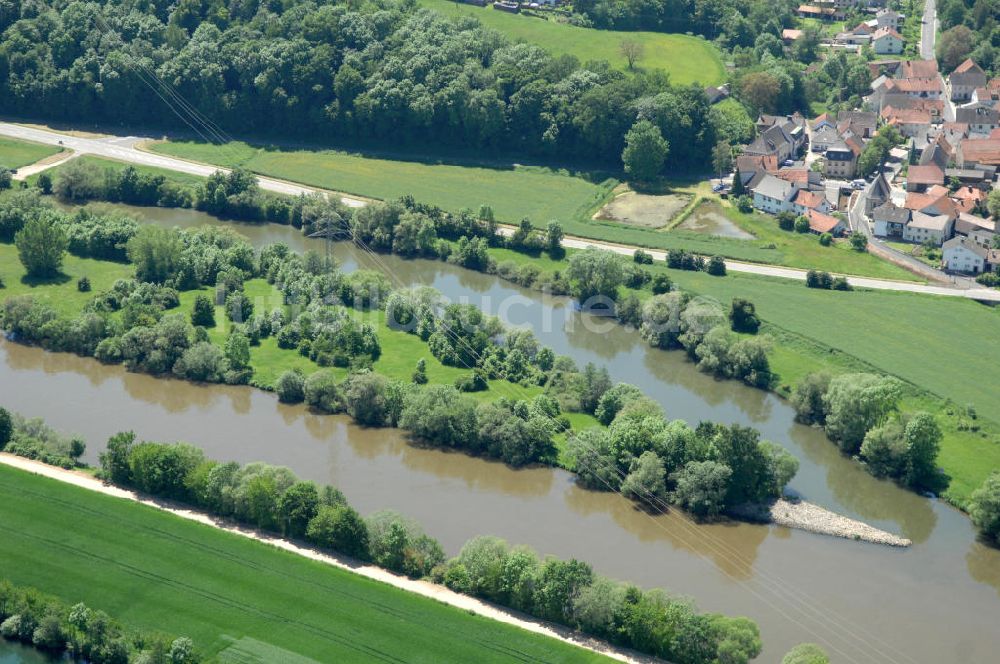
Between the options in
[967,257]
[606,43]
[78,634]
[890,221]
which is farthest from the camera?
[606,43]

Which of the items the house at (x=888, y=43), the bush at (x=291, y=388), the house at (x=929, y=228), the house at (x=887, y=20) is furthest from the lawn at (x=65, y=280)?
the house at (x=887, y=20)

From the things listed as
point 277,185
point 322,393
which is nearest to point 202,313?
point 322,393

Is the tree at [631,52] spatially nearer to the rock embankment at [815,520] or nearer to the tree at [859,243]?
the tree at [859,243]

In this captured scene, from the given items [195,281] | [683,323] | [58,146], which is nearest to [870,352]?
[683,323]

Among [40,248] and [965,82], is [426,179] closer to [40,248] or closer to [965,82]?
[40,248]

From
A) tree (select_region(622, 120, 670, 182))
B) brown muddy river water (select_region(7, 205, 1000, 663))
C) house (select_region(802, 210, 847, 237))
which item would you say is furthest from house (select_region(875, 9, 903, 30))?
brown muddy river water (select_region(7, 205, 1000, 663))
